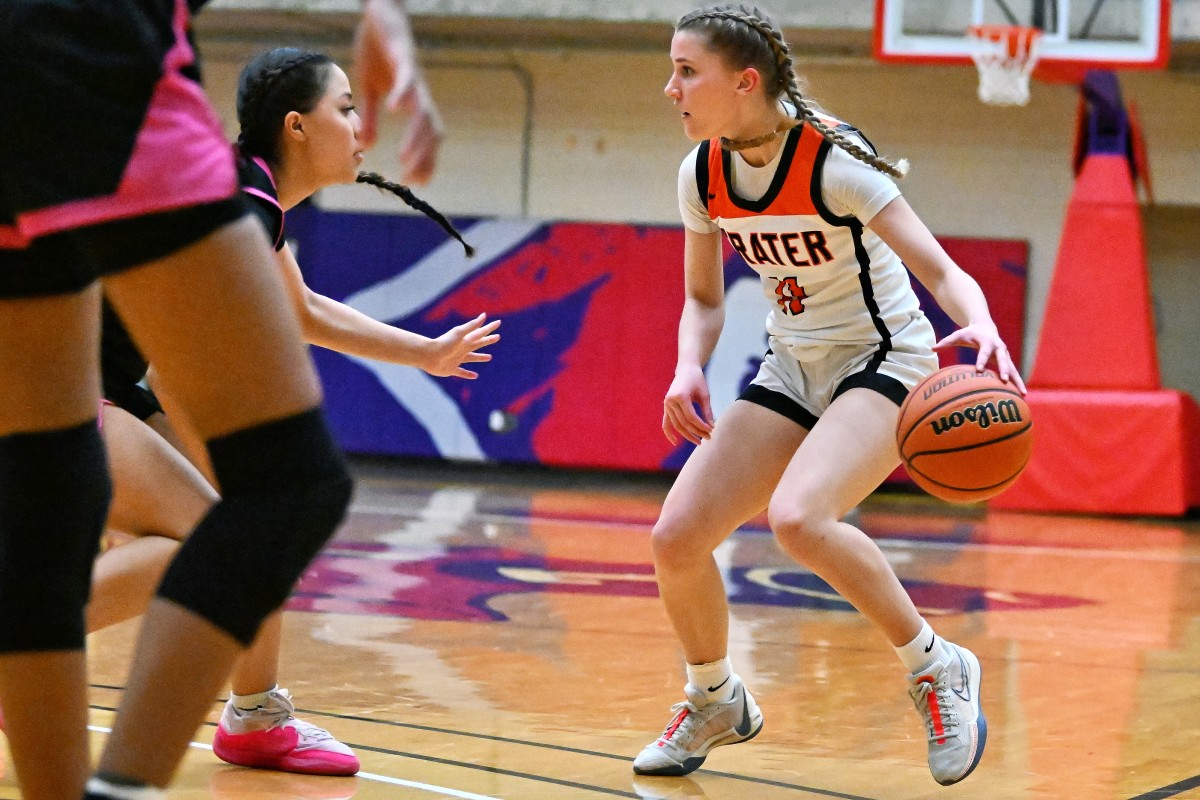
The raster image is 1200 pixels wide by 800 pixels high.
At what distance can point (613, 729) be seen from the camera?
154 inches

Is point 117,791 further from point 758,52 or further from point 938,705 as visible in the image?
point 758,52

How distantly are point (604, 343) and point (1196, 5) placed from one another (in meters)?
5.30

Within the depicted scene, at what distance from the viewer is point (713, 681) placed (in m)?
3.58

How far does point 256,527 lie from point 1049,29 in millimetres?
9560

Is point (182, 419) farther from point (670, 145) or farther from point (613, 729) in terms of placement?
point (670, 145)

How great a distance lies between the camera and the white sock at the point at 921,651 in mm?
3434

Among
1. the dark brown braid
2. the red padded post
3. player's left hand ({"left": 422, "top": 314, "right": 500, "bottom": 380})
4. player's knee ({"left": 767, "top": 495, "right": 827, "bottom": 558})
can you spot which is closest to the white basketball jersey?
player's knee ({"left": 767, "top": 495, "right": 827, "bottom": 558})

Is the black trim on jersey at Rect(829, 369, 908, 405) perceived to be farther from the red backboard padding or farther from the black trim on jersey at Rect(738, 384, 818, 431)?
the red backboard padding

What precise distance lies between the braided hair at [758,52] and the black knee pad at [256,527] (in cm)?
194

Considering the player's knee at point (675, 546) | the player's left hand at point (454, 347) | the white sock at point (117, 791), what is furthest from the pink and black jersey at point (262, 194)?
the white sock at point (117, 791)

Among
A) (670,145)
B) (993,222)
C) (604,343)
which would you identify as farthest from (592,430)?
(993,222)

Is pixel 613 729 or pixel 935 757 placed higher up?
pixel 935 757

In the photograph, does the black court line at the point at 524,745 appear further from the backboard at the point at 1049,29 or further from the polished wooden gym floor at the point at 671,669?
the backboard at the point at 1049,29

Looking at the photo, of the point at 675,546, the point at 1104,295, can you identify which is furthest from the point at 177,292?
the point at 1104,295
